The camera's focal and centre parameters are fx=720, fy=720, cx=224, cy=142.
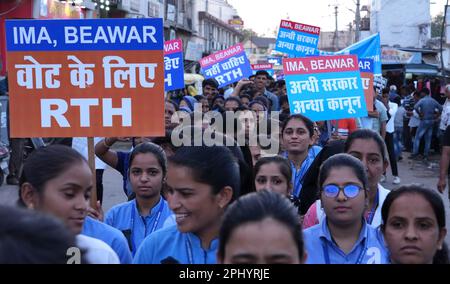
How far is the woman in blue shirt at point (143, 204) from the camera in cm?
446

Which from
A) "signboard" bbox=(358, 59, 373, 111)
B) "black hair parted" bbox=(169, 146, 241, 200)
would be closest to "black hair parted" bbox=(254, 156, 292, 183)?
"black hair parted" bbox=(169, 146, 241, 200)

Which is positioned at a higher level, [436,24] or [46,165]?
[436,24]

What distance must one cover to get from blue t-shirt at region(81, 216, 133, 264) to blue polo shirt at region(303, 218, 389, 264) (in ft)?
2.86

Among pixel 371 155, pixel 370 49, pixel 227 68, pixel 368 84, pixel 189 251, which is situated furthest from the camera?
pixel 227 68

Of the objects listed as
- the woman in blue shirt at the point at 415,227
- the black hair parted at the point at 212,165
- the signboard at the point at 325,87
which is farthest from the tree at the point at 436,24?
the black hair parted at the point at 212,165

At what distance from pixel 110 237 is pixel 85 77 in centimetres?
170

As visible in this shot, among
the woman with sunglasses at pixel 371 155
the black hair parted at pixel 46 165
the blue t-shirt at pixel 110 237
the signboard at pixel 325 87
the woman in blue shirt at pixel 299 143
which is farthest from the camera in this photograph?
the signboard at pixel 325 87

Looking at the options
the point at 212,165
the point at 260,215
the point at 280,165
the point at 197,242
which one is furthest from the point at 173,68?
the point at 260,215

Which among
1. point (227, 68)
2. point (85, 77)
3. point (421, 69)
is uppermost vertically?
point (421, 69)

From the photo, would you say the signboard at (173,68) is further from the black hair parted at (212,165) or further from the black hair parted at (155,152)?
the black hair parted at (212,165)

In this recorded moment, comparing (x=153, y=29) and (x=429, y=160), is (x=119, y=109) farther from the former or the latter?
(x=429, y=160)

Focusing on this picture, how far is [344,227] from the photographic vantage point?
3.68 meters

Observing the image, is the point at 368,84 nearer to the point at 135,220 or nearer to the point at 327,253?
the point at 135,220

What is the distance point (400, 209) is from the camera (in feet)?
10.7
